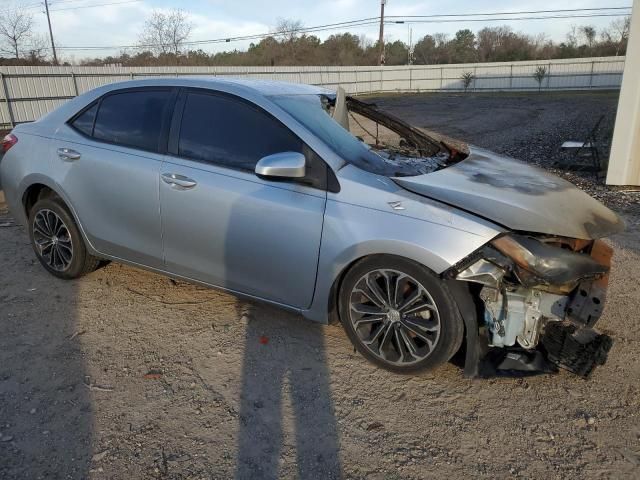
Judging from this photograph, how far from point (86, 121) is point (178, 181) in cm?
122

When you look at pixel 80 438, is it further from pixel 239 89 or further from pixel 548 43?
pixel 548 43

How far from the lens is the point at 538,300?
290 cm

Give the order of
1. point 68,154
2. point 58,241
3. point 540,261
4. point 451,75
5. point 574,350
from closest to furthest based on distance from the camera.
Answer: point 540,261, point 574,350, point 68,154, point 58,241, point 451,75

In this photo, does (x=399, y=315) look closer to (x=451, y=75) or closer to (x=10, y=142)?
(x=10, y=142)

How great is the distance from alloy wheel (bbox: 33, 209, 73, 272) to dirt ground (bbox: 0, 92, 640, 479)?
1.81ft

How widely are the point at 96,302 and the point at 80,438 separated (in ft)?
5.76

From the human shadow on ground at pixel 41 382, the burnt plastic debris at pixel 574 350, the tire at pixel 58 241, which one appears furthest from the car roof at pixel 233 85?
the burnt plastic debris at pixel 574 350

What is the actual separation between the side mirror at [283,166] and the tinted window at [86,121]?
5.96 feet

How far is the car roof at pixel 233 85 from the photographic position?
3.60m

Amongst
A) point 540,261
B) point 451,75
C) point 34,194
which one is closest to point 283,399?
point 540,261

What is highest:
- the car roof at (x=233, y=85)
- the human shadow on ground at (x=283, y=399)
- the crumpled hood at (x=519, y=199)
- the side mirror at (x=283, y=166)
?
the car roof at (x=233, y=85)

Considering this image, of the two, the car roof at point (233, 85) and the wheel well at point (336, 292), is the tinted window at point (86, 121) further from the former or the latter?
the wheel well at point (336, 292)

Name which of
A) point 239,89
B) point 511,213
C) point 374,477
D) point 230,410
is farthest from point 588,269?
point 239,89

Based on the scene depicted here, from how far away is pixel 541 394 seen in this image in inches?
118
